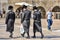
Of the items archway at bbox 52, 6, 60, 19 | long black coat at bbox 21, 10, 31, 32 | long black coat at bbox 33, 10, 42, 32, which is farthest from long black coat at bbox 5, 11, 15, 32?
archway at bbox 52, 6, 60, 19

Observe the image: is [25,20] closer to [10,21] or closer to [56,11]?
[10,21]

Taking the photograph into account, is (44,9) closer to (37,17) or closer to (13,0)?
(13,0)

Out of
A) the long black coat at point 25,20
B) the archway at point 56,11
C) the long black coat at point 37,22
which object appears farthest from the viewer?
the archway at point 56,11

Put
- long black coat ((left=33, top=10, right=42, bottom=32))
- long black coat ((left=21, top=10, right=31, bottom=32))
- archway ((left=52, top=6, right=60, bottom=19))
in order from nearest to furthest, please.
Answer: long black coat ((left=21, top=10, right=31, bottom=32)) < long black coat ((left=33, top=10, right=42, bottom=32)) < archway ((left=52, top=6, right=60, bottom=19))

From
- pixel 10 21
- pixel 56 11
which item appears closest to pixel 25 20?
pixel 10 21

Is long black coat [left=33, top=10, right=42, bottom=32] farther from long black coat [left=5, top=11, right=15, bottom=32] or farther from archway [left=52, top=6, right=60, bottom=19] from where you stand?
archway [left=52, top=6, right=60, bottom=19]

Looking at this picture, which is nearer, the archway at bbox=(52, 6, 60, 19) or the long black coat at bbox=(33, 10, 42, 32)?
the long black coat at bbox=(33, 10, 42, 32)

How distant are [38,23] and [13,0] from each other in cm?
3699

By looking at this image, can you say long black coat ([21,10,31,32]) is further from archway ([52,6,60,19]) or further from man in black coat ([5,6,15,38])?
archway ([52,6,60,19])

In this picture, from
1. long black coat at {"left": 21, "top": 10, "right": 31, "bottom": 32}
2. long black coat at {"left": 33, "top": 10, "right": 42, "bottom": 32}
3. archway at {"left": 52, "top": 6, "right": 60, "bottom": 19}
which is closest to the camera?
long black coat at {"left": 21, "top": 10, "right": 31, "bottom": 32}

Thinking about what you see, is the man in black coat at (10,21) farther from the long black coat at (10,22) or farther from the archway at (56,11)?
the archway at (56,11)

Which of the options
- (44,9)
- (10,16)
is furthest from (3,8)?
(10,16)

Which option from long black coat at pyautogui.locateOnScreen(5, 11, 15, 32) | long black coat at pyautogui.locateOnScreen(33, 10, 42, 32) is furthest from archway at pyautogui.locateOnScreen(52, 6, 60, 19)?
long black coat at pyautogui.locateOnScreen(5, 11, 15, 32)

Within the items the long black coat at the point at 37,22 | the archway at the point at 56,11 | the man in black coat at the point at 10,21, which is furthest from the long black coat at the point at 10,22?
the archway at the point at 56,11
